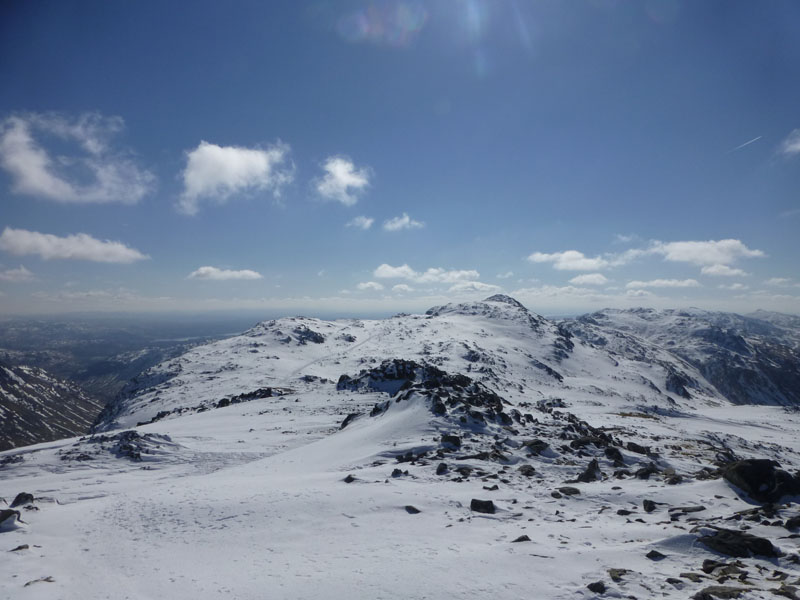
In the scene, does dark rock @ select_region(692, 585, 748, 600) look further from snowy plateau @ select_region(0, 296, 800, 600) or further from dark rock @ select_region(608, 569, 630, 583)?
dark rock @ select_region(608, 569, 630, 583)

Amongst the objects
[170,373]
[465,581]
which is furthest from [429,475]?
[170,373]

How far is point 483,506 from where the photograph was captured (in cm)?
1483

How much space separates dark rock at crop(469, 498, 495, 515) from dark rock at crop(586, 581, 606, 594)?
234 inches

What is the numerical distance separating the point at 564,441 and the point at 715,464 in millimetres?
8167

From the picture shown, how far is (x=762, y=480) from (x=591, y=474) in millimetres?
6414

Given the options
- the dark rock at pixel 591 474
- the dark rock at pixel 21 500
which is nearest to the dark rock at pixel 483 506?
the dark rock at pixel 591 474

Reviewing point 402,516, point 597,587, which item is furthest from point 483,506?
point 597,587

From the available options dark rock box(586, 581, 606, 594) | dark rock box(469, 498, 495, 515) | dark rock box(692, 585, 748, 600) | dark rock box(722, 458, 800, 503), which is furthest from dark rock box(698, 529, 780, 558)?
dark rock box(469, 498, 495, 515)

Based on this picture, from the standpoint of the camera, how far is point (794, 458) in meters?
51.8

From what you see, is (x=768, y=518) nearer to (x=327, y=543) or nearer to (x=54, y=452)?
(x=327, y=543)

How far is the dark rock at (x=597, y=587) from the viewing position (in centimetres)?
883

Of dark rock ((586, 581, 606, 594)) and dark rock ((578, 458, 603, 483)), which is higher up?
dark rock ((586, 581, 606, 594))

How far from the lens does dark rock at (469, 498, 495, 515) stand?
1475 centimetres

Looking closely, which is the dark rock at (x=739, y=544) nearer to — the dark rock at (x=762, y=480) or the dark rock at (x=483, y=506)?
the dark rock at (x=762, y=480)
